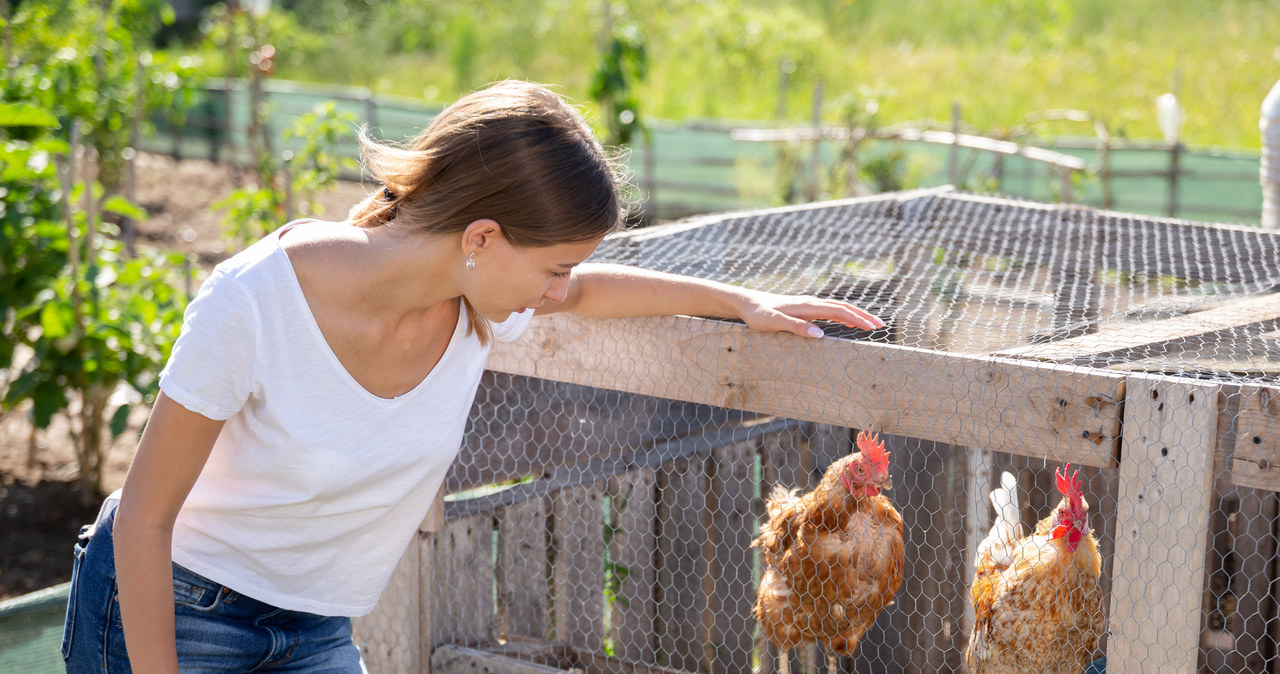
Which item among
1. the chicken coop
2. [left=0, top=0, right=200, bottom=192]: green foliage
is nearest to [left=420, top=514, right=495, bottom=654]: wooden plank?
the chicken coop

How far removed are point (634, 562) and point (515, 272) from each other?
4.90 feet

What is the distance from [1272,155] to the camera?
2.88m

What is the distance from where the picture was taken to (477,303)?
132 cm

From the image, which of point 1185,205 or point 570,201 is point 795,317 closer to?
point 570,201

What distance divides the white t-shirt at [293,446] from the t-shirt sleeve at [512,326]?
0.26ft

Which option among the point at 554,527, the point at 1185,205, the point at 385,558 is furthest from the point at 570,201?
the point at 1185,205

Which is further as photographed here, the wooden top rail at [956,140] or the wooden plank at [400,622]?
the wooden top rail at [956,140]

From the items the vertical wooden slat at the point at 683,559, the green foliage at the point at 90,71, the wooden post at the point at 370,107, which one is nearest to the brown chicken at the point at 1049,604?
the vertical wooden slat at the point at 683,559

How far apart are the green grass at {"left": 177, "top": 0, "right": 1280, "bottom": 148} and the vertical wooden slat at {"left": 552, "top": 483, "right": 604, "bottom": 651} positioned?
633 centimetres

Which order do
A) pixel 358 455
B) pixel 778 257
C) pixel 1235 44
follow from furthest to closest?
pixel 1235 44 < pixel 778 257 < pixel 358 455

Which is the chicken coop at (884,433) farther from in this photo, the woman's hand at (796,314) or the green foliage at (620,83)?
the green foliage at (620,83)

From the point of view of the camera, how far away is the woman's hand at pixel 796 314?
62.2 inches

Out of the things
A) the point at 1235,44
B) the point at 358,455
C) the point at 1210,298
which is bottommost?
the point at 358,455

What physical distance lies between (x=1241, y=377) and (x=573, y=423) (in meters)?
1.41
